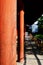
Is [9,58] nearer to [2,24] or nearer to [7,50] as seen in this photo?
[7,50]

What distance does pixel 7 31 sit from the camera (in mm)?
2336

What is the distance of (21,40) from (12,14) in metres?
9.75

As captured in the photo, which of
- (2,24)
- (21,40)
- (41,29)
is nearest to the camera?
(2,24)

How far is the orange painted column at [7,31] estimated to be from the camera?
2.30 meters

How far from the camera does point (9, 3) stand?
92.6 inches

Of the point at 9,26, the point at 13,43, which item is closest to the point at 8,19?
the point at 9,26

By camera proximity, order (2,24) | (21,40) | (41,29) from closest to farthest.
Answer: (2,24), (21,40), (41,29)

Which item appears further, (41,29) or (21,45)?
(41,29)

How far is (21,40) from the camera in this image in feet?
39.7

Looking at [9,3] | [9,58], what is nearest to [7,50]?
[9,58]

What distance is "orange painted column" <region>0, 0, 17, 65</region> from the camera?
2297 millimetres

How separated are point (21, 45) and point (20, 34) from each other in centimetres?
52

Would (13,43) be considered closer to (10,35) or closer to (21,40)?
(10,35)

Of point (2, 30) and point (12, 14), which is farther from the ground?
point (12, 14)
